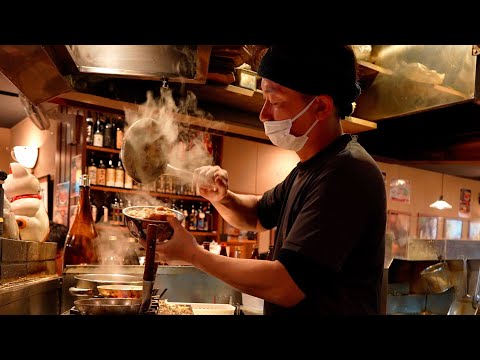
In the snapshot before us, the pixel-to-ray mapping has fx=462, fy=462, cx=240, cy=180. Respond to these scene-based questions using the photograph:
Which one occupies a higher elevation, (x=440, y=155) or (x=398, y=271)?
(x=440, y=155)

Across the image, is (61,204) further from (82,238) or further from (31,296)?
(31,296)

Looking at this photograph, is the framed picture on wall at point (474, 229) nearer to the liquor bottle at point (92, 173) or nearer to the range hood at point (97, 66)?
the liquor bottle at point (92, 173)

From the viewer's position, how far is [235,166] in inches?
228

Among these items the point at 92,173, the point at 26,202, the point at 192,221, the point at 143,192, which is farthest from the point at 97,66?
the point at 192,221

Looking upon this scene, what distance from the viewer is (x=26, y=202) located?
1.78 meters

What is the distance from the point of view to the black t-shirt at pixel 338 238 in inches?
49.7

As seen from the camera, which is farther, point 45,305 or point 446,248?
point 446,248

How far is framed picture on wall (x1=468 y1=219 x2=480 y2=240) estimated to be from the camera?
32.2 feet

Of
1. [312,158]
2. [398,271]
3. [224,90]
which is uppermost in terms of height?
[224,90]

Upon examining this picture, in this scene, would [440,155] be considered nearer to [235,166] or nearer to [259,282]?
[235,166]

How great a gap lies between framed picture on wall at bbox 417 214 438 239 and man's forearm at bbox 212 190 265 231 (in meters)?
7.32

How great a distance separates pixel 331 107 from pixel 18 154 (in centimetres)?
596
